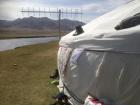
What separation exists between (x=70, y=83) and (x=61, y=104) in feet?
2.04

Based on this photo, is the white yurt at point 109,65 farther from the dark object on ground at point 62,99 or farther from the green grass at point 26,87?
the green grass at point 26,87

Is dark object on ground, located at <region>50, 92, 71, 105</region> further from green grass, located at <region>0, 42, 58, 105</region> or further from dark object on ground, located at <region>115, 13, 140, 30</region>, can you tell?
dark object on ground, located at <region>115, 13, 140, 30</region>

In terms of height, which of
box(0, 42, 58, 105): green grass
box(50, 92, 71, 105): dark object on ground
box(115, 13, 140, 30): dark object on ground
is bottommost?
box(0, 42, 58, 105): green grass

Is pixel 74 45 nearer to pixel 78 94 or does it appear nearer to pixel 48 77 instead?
pixel 78 94

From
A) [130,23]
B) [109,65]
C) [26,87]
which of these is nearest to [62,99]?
[109,65]

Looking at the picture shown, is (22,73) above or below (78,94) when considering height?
below

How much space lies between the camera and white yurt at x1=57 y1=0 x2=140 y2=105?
5.96m

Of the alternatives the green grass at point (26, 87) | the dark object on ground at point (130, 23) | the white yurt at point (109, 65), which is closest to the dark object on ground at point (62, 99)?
the green grass at point (26, 87)

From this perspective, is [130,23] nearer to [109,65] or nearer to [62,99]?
[109,65]

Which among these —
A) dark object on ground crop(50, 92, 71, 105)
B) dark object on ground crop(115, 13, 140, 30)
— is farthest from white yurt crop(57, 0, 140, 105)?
dark object on ground crop(50, 92, 71, 105)

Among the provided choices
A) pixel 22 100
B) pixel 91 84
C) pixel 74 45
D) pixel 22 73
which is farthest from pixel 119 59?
pixel 22 73

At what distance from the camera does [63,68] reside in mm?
9406

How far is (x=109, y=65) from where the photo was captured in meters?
6.50

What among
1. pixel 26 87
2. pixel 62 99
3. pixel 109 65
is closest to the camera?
pixel 109 65
